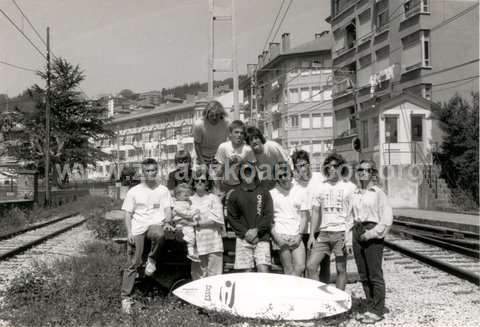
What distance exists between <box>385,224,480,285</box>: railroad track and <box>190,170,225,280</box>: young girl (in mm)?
4717

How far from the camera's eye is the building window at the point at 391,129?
32.7 m

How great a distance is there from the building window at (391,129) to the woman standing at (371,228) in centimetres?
2687

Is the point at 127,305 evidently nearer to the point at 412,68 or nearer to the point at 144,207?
the point at 144,207

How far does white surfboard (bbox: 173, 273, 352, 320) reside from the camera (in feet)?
21.5

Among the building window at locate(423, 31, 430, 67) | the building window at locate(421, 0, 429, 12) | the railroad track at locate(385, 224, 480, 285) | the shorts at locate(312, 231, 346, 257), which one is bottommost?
the railroad track at locate(385, 224, 480, 285)

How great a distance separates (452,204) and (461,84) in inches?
344

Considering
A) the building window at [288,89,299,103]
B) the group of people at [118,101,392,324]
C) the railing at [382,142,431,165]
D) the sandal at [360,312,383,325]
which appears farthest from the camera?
the building window at [288,89,299,103]

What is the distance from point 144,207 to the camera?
698cm

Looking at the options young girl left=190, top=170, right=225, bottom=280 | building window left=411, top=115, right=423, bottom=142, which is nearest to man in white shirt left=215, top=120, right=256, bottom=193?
young girl left=190, top=170, right=225, bottom=280

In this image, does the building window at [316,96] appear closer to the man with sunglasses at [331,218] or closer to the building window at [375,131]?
the building window at [375,131]

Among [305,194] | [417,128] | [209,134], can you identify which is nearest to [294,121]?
[417,128]

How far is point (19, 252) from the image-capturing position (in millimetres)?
12906

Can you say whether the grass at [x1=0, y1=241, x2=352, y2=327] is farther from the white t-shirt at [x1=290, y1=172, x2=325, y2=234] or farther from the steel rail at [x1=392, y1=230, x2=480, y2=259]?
the steel rail at [x1=392, y1=230, x2=480, y2=259]

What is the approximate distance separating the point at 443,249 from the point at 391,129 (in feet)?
66.4
